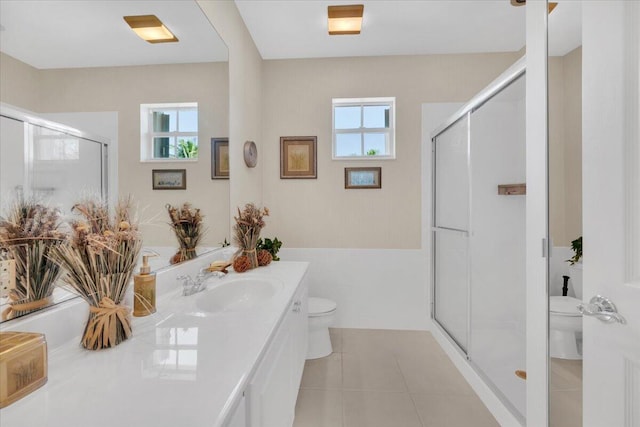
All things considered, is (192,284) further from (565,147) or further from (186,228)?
(565,147)

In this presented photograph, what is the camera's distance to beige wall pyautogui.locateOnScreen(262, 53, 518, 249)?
283 cm

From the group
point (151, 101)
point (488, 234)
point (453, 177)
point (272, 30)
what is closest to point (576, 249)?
point (488, 234)

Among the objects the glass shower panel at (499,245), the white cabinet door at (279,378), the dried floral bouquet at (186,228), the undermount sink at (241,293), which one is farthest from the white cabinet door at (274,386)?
the glass shower panel at (499,245)

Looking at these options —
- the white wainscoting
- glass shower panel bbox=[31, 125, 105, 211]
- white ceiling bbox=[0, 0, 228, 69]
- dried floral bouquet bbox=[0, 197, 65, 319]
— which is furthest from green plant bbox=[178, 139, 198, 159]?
the white wainscoting

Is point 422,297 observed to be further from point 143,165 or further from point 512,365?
point 143,165

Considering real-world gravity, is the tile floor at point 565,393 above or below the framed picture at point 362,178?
below

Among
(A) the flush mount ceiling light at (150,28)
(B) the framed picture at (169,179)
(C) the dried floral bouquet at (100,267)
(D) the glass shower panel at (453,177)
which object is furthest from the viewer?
(D) the glass shower panel at (453,177)

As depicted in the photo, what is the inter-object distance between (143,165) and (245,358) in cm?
91

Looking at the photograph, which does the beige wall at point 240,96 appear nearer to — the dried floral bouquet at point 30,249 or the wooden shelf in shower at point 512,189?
the dried floral bouquet at point 30,249

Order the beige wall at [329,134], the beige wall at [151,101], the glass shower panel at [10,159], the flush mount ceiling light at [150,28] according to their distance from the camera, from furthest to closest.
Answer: the beige wall at [329,134] < the flush mount ceiling light at [150,28] < the beige wall at [151,101] < the glass shower panel at [10,159]

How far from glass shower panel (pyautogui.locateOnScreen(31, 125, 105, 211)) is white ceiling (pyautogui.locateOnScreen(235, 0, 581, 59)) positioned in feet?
6.07

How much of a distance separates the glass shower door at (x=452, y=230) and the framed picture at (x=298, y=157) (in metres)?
1.18

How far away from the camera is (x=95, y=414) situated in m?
0.57

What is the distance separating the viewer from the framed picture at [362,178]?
2842 millimetres
